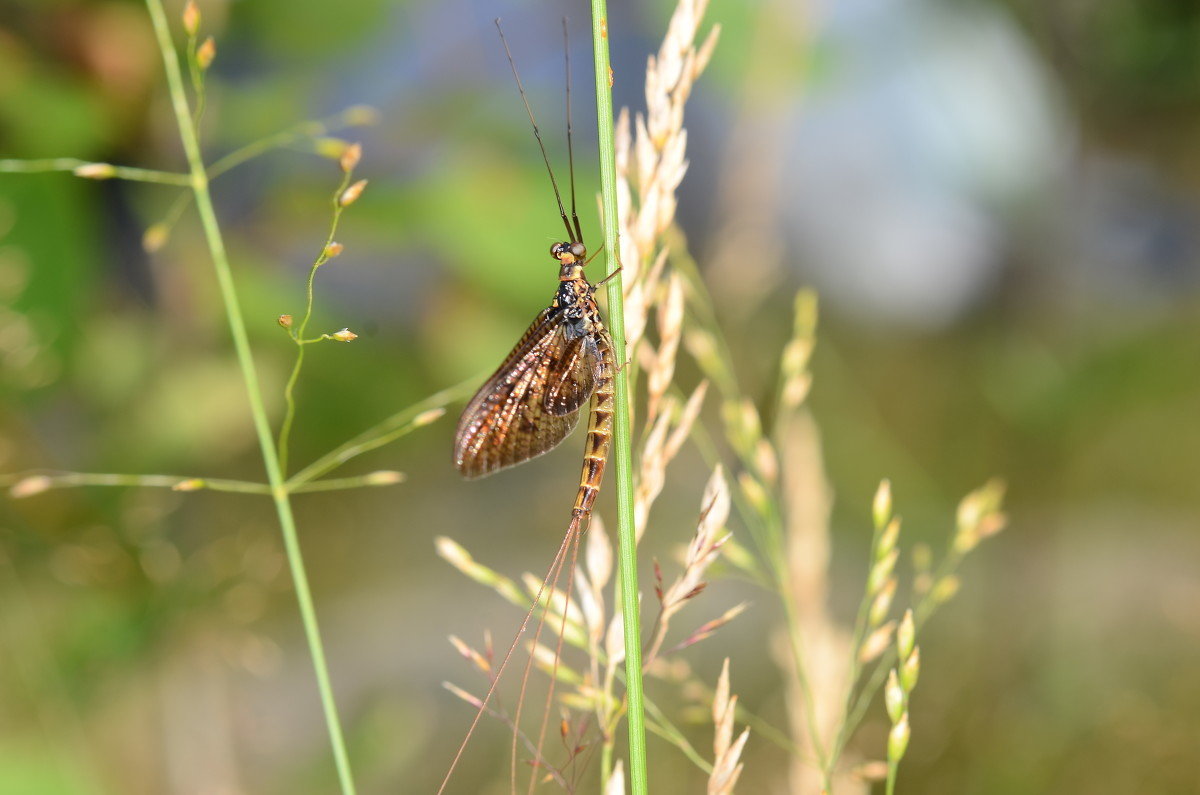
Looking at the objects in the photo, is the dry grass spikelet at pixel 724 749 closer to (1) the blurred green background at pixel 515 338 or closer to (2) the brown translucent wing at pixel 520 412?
(2) the brown translucent wing at pixel 520 412

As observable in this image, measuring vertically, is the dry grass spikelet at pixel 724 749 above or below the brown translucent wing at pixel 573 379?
below

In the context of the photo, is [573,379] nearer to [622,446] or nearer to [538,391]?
[538,391]

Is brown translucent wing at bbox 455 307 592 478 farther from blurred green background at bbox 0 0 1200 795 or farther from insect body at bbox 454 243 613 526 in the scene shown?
blurred green background at bbox 0 0 1200 795

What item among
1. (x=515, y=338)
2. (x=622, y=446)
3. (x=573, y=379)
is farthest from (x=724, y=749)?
(x=515, y=338)

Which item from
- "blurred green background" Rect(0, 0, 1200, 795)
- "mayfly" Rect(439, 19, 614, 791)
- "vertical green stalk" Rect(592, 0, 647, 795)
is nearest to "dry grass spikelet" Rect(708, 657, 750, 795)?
"vertical green stalk" Rect(592, 0, 647, 795)

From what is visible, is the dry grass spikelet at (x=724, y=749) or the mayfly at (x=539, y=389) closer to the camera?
the dry grass spikelet at (x=724, y=749)

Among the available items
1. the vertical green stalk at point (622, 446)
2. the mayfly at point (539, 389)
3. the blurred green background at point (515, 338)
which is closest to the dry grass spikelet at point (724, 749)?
the vertical green stalk at point (622, 446)
